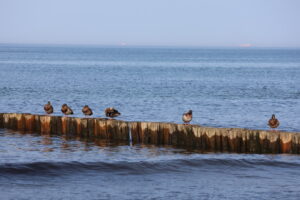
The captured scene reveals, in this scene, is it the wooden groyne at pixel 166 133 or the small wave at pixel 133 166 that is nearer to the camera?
the small wave at pixel 133 166

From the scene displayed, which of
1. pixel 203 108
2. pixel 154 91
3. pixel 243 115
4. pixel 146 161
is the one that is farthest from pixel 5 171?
pixel 154 91

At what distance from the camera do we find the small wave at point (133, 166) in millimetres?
19438

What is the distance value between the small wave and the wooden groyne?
1276 mm

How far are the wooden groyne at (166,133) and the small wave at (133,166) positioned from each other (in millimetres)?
1276

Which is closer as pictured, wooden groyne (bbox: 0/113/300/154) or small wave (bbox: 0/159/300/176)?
small wave (bbox: 0/159/300/176)

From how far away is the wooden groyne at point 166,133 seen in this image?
873 inches

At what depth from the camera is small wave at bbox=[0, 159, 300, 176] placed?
1944 cm

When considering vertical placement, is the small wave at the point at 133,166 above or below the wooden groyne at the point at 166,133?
below

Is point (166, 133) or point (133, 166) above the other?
point (166, 133)

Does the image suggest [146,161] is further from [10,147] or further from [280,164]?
[10,147]

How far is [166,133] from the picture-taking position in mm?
23906

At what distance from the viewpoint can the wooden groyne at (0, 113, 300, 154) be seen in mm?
22172

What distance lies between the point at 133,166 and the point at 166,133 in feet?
12.7

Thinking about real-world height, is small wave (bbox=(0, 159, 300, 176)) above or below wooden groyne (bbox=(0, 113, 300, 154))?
below
